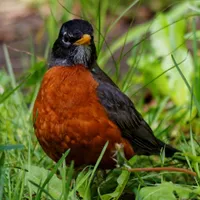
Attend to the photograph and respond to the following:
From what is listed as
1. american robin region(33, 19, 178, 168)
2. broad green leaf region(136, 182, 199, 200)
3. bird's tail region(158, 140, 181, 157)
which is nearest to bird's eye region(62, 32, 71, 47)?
american robin region(33, 19, 178, 168)

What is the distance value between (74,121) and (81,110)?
8cm

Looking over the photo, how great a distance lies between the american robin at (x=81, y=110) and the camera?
397cm

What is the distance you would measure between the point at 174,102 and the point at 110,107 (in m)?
1.75

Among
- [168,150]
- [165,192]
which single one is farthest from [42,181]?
[168,150]

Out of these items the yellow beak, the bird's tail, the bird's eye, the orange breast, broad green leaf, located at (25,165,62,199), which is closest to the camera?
broad green leaf, located at (25,165,62,199)

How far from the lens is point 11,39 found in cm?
805

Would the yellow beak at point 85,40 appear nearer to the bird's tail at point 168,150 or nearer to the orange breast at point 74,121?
the orange breast at point 74,121

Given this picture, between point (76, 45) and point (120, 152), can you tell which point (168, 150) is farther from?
point (120, 152)

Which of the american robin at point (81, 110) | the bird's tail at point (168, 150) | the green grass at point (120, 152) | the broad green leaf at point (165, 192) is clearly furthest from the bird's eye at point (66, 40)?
the broad green leaf at point (165, 192)

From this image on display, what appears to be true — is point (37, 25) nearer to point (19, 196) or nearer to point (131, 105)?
point (131, 105)

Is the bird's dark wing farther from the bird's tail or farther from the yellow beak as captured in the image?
the yellow beak

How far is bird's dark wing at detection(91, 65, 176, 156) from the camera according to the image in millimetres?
4184

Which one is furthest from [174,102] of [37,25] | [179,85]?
[37,25]

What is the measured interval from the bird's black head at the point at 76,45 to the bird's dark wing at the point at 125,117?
11cm
